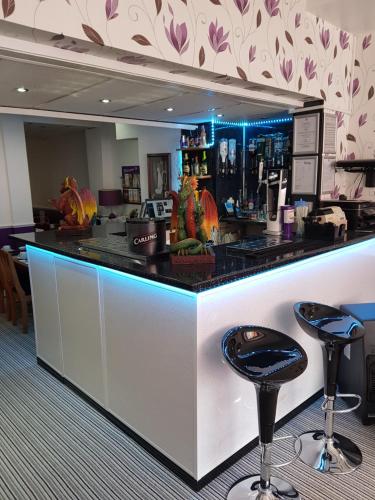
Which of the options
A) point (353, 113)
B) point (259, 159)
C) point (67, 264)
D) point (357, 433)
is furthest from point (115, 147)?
point (357, 433)

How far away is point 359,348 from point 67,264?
77.9 inches

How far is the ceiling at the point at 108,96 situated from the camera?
8.05 ft

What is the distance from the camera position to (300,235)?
2.79 metres

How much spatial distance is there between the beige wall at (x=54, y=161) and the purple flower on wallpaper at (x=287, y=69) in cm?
546

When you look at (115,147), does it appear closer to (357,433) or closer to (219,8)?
(219,8)

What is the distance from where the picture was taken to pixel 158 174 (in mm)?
5844

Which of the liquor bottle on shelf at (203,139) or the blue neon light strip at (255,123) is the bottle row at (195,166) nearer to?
the liquor bottle on shelf at (203,139)

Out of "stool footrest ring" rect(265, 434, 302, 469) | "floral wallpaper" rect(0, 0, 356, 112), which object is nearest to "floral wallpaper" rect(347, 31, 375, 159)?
"floral wallpaper" rect(0, 0, 356, 112)

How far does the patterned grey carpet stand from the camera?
6.12 ft

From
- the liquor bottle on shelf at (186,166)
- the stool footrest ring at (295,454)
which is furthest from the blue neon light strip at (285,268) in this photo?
the liquor bottle on shelf at (186,166)

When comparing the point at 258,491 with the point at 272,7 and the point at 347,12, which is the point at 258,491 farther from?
the point at 347,12

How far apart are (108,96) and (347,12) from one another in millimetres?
2100

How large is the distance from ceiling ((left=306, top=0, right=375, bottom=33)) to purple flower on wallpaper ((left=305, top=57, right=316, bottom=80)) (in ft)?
1.18

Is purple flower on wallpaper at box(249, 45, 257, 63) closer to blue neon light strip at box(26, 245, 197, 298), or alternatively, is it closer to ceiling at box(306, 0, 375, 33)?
ceiling at box(306, 0, 375, 33)
